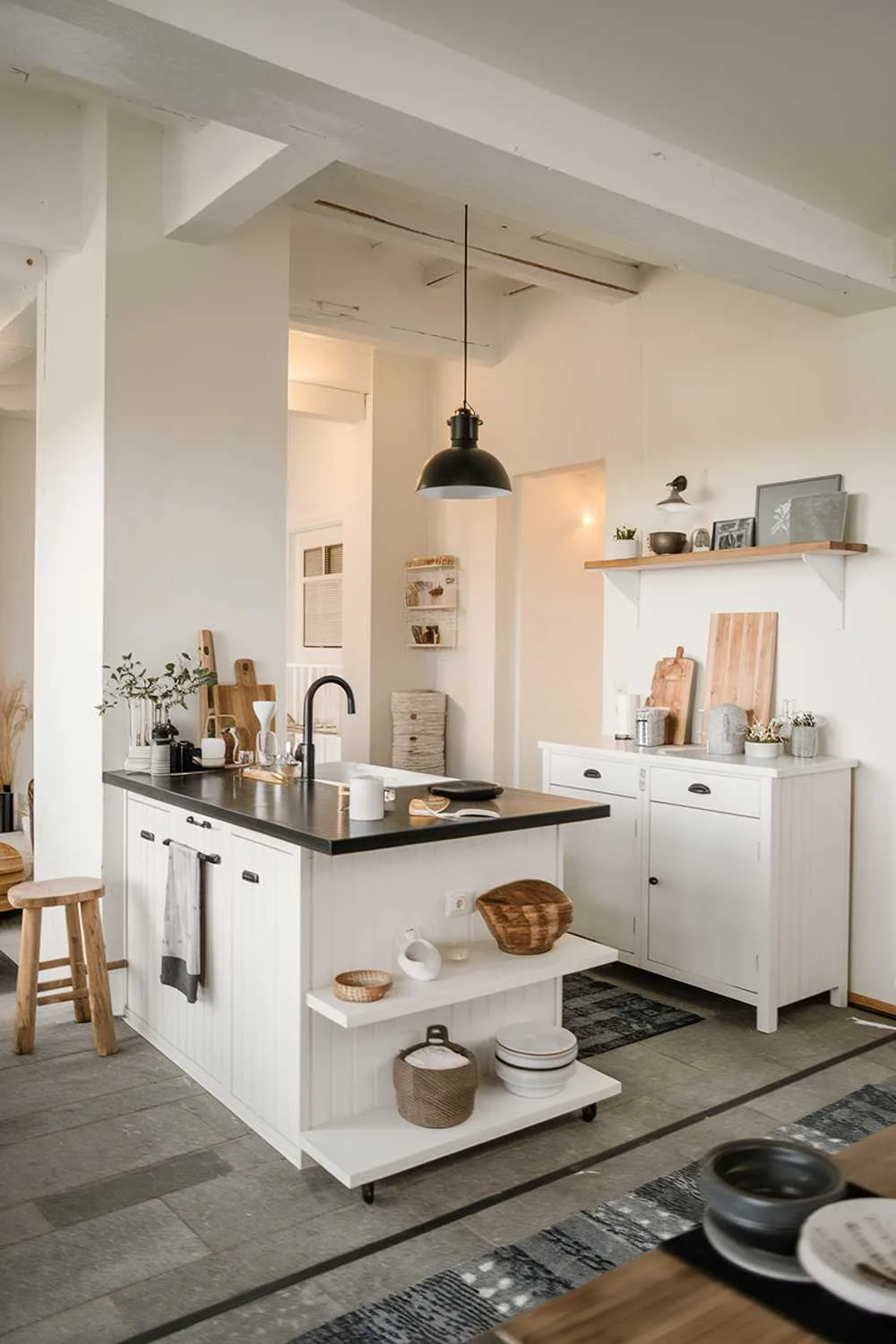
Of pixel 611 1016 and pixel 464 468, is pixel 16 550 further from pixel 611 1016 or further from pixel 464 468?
pixel 611 1016

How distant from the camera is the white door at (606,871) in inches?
176

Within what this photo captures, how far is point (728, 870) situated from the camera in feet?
13.2

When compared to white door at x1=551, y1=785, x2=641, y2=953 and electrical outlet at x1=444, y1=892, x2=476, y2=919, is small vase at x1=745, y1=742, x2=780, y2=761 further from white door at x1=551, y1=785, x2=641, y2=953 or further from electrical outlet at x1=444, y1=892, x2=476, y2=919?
electrical outlet at x1=444, y1=892, x2=476, y2=919

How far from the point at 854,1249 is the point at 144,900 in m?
3.15

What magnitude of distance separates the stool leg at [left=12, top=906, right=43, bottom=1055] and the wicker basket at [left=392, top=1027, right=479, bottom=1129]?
59.1 inches

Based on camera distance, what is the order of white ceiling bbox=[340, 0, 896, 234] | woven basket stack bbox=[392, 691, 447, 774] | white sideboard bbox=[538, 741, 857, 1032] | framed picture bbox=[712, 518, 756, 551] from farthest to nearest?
woven basket stack bbox=[392, 691, 447, 774] → framed picture bbox=[712, 518, 756, 551] → white sideboard bbox=[538, 741, 857, 1032] → white ceiling bbox=[340, 0, 896, 234]

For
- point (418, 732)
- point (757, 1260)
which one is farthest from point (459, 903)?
point (418, 732)

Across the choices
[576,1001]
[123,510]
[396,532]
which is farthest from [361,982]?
[396,532]

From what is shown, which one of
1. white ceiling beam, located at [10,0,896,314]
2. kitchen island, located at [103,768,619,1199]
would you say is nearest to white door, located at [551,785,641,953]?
kitchen island, located at [103,768,619,1199]

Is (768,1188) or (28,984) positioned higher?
(768,1188)

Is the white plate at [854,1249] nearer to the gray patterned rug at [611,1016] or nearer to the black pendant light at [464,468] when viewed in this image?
the gray patterned rug at [611,1016]

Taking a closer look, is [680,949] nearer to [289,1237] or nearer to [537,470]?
[289,1237]

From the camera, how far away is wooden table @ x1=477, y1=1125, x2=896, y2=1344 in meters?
1.03

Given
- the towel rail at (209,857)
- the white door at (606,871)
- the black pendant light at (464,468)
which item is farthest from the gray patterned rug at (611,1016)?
the black pendant light at (464,468)
